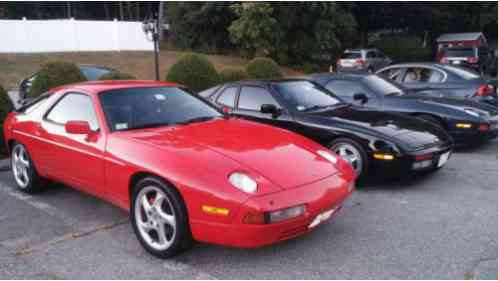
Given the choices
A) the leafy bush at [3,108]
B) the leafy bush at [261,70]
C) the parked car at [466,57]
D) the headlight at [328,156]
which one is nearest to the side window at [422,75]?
the leafy bush at [261,70]

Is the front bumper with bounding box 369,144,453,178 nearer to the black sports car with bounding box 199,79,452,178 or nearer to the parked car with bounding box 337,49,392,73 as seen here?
the black sports car with bounding box 199,79,452,178

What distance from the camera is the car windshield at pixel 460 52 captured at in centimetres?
1947

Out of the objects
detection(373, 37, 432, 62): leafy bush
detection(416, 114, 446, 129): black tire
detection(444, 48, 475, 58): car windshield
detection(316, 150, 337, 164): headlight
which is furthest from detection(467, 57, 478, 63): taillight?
detection(316, 150, 337, 164): headlight

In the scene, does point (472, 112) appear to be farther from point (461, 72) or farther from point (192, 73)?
point (192, 73)

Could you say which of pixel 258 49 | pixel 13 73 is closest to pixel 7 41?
pixel 13 73

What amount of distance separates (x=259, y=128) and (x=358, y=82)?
139 inches

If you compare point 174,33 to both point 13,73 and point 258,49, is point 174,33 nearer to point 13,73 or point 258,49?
point 258,49

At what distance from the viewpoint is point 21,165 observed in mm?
4973

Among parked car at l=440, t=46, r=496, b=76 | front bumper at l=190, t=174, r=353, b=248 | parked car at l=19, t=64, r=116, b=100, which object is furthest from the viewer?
parked car at l=440, t=46, r=496, b=76

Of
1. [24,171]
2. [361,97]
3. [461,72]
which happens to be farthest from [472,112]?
[24,171]

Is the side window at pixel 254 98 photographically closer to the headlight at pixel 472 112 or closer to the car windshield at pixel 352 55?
the headlight at pixel 472 112

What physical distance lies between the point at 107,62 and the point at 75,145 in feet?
82.4

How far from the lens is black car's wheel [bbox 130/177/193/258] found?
3.13m

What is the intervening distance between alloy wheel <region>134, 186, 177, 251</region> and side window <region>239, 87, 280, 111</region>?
2695 mm
